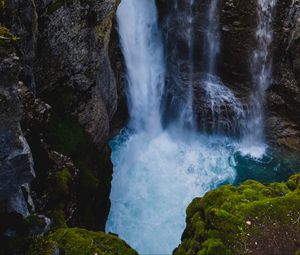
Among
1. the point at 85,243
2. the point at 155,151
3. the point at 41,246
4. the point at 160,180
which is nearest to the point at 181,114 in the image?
the point at 155,151

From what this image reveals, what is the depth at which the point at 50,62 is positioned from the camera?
39.5 ft

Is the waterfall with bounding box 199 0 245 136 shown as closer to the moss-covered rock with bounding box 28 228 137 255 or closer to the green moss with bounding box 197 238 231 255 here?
the moss-covered rock with bounding box 28 228 137 255

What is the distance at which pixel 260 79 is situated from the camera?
1816cm

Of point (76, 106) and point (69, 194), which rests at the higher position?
point (76, 106)

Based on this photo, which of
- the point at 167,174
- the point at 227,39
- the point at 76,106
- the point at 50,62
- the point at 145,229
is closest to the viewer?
the point at 50,62

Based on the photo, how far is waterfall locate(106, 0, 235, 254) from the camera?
47.4 ft

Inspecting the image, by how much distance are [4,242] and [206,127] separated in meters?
12.6

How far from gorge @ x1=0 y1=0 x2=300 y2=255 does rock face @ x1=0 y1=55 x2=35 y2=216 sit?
0.02 metres

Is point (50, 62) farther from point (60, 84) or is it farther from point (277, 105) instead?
point (277, 105)

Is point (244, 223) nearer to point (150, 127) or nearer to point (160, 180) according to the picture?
point (160, 180)

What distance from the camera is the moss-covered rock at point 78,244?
730cm

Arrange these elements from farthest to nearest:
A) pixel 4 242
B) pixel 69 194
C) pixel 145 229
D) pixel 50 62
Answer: pixel 145 229, pixel 50 62, pixel 69 194, pixel 4 242

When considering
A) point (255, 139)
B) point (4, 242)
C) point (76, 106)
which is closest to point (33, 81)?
point (76, 106)

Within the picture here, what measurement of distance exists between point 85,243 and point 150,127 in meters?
11.3
